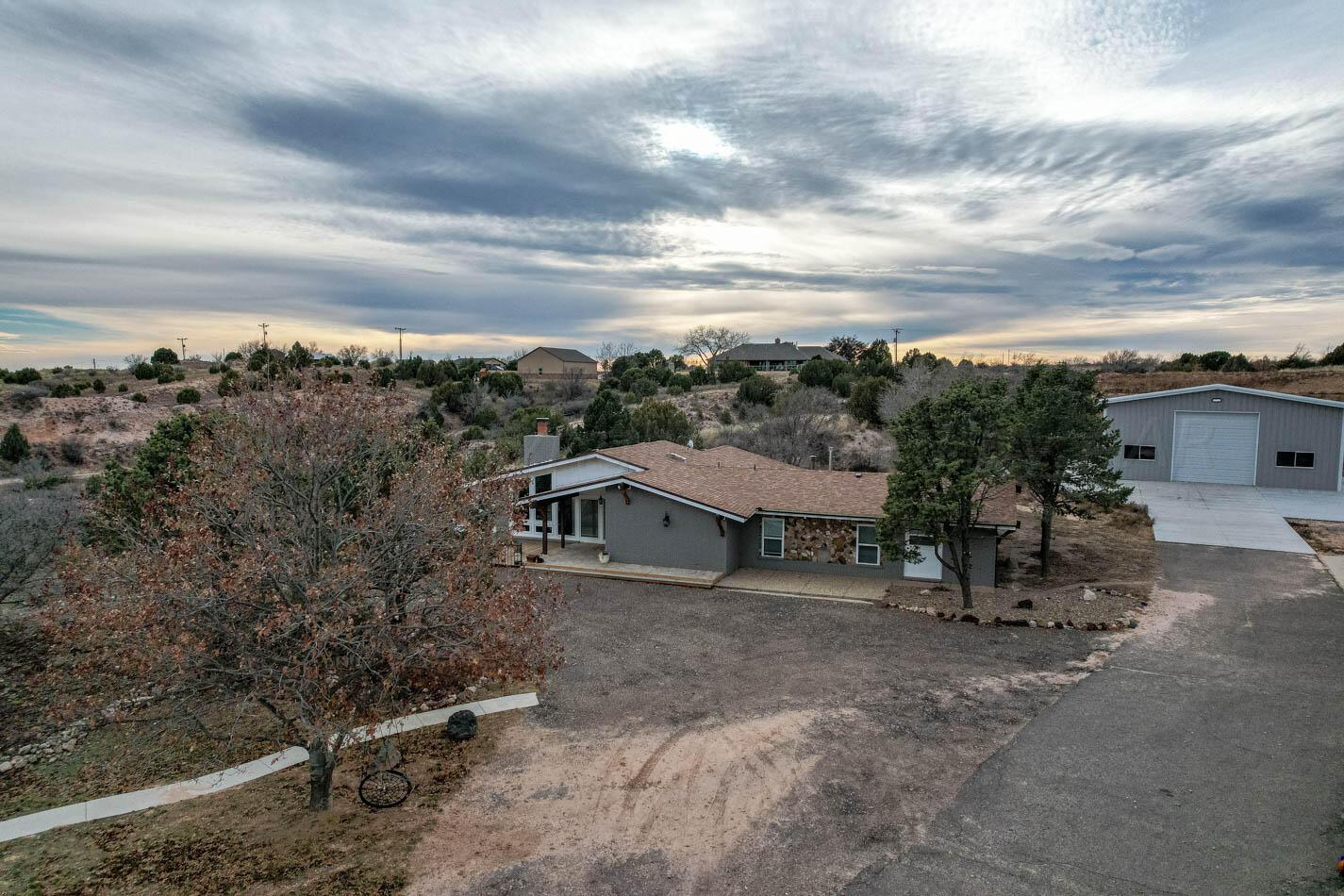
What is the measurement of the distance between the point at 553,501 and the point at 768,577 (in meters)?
7.48

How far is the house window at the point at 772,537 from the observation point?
21.9 m

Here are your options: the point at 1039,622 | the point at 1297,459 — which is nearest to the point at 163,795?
the point at 1039,622

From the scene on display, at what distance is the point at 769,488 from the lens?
918 inches

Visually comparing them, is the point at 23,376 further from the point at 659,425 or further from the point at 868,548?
the point at 868,548

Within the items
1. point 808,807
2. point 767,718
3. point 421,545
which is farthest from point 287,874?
point 767,718

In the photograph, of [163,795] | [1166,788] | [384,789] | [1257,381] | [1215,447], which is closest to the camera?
[1166,788]

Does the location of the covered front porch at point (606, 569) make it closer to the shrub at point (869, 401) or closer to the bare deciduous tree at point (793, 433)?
the bare deciduous tree at point (793, 433)

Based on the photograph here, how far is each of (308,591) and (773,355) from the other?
9557cm

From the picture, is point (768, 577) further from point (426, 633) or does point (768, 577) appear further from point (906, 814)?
point (426, 633)

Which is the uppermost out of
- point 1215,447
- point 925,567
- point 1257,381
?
point 1257,381

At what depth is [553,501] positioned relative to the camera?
24.2 m

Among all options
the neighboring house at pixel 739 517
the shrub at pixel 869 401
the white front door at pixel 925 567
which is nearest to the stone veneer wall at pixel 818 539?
the neighboring house at pixel 739 517

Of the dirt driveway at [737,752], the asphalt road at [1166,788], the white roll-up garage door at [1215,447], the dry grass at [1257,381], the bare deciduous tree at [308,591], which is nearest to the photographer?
the bare deciduous tree at [308,591]

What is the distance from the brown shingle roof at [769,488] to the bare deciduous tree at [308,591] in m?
11.4
